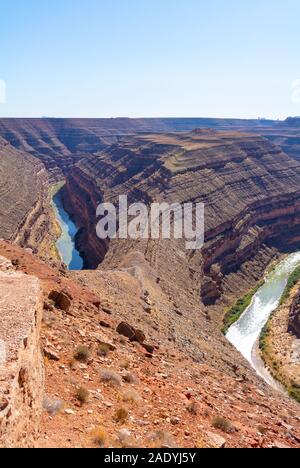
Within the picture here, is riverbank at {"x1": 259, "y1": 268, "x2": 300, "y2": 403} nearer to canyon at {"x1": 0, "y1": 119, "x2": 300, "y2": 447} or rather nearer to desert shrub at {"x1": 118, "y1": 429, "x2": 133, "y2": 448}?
canyon at {"x1": 0, "y1": 119, "x2": 300, "y2": 447}

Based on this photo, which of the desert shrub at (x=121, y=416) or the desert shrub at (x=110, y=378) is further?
the desert shrub at (x=110, y=378)

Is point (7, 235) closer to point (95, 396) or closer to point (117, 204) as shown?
point (117, 204)

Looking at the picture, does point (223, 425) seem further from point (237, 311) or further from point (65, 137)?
point (65, 137)

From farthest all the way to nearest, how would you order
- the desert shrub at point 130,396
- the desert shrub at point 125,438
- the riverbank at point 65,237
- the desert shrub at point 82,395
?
the riverbank at point 65,237, the desert shrub at point 130,396, the desert shrub at point 82,395, the desert shrub at point 125,438

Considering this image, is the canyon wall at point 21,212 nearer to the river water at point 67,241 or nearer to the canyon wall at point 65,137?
the river water at point 67,241

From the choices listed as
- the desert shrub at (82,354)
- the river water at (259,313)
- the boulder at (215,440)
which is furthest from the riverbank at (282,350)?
the desert shrub at (82,354)

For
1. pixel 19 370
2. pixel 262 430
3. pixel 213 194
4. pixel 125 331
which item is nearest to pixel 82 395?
pixel 19 370

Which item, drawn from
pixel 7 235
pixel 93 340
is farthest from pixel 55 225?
pixel 93 340

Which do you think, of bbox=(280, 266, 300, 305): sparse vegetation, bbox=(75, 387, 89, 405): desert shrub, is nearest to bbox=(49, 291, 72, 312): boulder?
bbox=(75, 387, 89, 405): desert shrub
